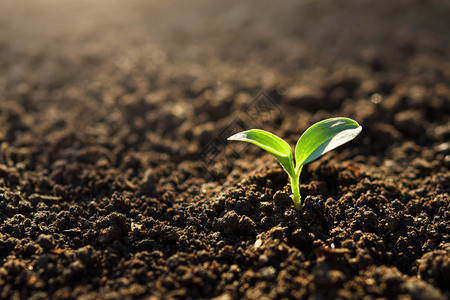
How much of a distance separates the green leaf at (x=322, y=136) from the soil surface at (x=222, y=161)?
33cm

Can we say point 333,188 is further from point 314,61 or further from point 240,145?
point 314,61

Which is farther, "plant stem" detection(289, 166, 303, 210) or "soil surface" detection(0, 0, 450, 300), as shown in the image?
"plant stem" detection(289, 166, 303, 210)

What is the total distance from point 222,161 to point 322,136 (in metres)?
1.06

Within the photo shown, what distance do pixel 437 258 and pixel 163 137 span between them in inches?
87.1

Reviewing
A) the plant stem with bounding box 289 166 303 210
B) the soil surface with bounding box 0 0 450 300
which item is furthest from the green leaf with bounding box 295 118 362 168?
the soil surface with bounding box 0 0 450 300

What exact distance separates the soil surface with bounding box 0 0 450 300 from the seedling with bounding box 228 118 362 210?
1.03 ft

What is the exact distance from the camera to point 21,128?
3.10 m

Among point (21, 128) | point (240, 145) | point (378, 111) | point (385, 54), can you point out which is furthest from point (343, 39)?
point (21, 128)

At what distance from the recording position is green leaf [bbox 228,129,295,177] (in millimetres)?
1709

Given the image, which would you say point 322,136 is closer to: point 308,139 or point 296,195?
point 308,139

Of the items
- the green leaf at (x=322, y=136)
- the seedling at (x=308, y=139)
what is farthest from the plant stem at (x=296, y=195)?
the green leaf at (x=322, y=136)

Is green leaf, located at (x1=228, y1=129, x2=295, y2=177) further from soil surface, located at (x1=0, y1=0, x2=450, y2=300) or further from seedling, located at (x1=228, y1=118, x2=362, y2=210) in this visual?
soil surface, located at (x1=0, y1=0, x2=450, y2=300)

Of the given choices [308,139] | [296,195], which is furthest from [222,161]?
[308,139]

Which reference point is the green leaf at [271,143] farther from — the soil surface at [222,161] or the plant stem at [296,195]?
the soil surface at [222,161]
